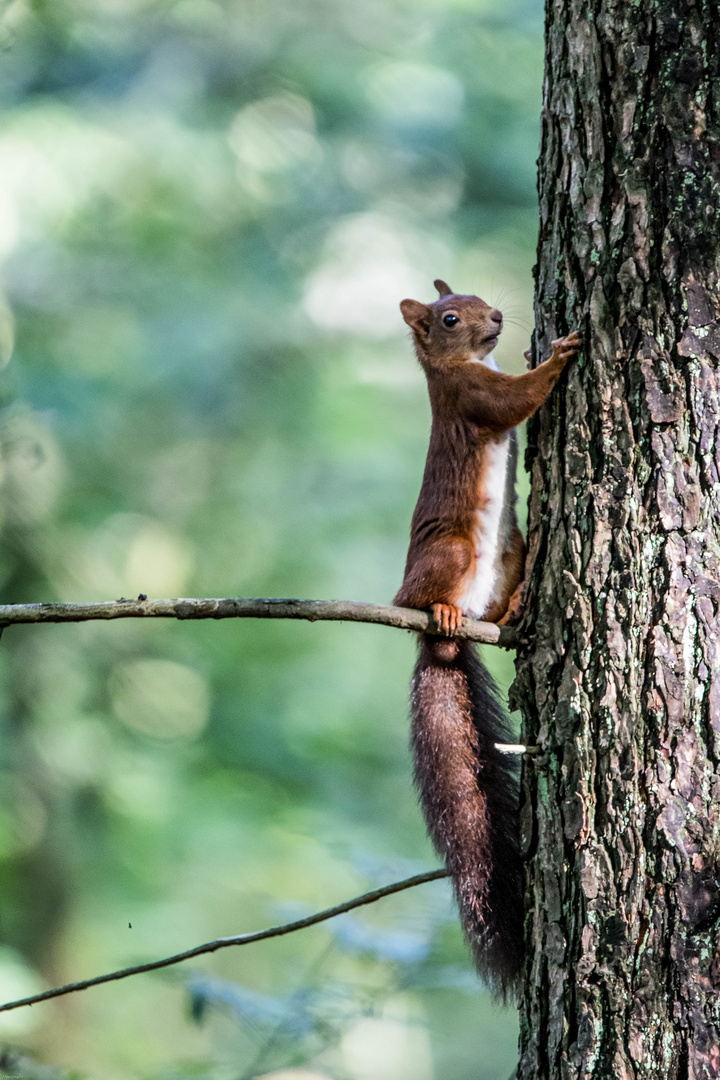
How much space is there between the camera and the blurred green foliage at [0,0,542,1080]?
5.36 meters

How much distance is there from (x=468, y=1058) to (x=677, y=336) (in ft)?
31.8

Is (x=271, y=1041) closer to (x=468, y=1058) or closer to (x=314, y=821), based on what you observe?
(x=314, y=821)

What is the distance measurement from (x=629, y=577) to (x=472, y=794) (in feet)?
1.66

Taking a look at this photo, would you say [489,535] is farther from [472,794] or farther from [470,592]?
[472,794]

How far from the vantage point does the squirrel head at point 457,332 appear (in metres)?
2.56

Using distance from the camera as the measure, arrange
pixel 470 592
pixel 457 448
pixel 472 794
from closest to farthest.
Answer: pixel 472 794 < pixel 470 592 < pixel 457 448

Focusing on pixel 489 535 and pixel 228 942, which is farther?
pixel 489 535

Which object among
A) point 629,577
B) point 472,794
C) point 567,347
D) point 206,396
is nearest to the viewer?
point 629,577

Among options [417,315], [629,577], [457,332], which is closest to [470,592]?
[629,577]

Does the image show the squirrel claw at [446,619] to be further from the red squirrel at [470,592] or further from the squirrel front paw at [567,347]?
the squirrel front paw at [567,347]

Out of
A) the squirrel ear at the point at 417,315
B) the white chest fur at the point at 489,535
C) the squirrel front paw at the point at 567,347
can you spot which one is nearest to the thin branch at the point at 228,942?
the white chest fur at the point at 489,535

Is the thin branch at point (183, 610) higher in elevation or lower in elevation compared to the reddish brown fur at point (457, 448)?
lower

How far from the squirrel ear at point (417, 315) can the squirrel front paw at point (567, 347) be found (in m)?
1.14

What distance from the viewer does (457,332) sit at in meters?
2.60
